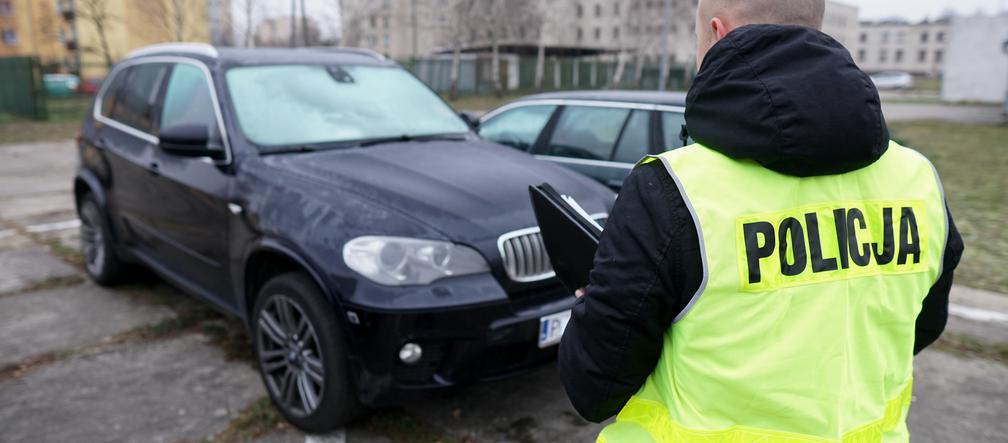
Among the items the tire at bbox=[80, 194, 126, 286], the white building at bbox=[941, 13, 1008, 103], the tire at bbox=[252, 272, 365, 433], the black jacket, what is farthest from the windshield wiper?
the white building at bbox=[941, 13, 1008, 103]

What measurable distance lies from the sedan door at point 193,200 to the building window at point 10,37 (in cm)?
A: 6909

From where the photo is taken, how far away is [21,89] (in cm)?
2011

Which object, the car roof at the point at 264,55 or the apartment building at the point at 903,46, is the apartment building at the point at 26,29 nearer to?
the car roof at the point at 264,55

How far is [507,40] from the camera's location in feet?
147

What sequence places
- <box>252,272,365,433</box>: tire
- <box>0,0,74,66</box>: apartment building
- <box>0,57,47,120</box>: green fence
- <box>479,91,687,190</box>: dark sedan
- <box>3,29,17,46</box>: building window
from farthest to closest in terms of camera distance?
<box>3,29,17,46</box>: building window
<box>0,0,74,66</box>: apartment building
<box>0,57,47,120</box>: green fence
<box>479,91,687,190</box>: dark sedan
<box>252,272,365,433</box>: tire

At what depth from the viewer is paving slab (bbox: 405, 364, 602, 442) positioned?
10.5 ft

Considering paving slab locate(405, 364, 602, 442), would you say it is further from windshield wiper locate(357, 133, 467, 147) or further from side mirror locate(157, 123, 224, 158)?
side mirror locate(157, 123, 224, 158)

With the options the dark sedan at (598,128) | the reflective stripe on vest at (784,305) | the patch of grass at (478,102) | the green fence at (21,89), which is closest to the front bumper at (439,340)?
the reflective stripe on vest at (784,305)

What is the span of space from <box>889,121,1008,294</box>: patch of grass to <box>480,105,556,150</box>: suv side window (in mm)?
3503

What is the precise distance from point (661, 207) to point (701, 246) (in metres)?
0.10

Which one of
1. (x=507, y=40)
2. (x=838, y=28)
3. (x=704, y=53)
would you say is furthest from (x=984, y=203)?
(x=838, y=28)

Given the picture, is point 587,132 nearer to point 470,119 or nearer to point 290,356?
point 470,119

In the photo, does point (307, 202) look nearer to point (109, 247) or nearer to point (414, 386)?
point (414, 386)

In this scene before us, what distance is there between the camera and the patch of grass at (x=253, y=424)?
3.17 meters
